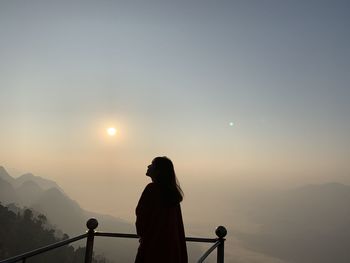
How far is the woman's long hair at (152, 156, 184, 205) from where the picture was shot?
4.04m

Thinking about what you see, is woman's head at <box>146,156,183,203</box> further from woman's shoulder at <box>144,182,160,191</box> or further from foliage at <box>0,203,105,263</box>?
foliage at <box>0,203,105,263</box>

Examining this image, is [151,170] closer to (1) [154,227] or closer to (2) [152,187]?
(2) [152,187]

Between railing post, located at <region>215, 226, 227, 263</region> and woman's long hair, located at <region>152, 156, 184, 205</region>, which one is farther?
railing post, located at <region>215, 226, 227, 263</region>

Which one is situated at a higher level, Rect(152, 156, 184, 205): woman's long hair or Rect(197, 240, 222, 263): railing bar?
Rect(152, 156, 184, 205): woman's long hair

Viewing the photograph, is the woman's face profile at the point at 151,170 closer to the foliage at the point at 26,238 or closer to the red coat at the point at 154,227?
the red coat at the point at 154,227

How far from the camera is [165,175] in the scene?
4.04 metres

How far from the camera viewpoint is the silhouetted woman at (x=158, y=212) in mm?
4051

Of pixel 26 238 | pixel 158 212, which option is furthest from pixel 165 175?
pixel 26 238

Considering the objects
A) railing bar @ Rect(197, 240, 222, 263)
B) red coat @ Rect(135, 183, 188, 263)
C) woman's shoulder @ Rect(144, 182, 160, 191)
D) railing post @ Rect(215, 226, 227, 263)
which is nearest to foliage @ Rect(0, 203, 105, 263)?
railing post @ Rect(215, 226, 227, 263)

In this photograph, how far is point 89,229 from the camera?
5.60 metres

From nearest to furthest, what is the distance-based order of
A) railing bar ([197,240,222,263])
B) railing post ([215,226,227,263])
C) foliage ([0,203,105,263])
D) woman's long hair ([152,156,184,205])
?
1. railing bar ([197,240,222,263])
2. woman's long hair ([152,156,184,205])
3. railing post ([215,226,227,263])
4. foliage ([0,203,105,263])

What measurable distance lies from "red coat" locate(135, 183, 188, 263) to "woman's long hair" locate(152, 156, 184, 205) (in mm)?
68

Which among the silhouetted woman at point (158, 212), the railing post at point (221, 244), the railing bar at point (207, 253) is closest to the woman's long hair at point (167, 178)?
the silhouetted woman at point (158, 212)

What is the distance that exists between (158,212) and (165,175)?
1.45ft
